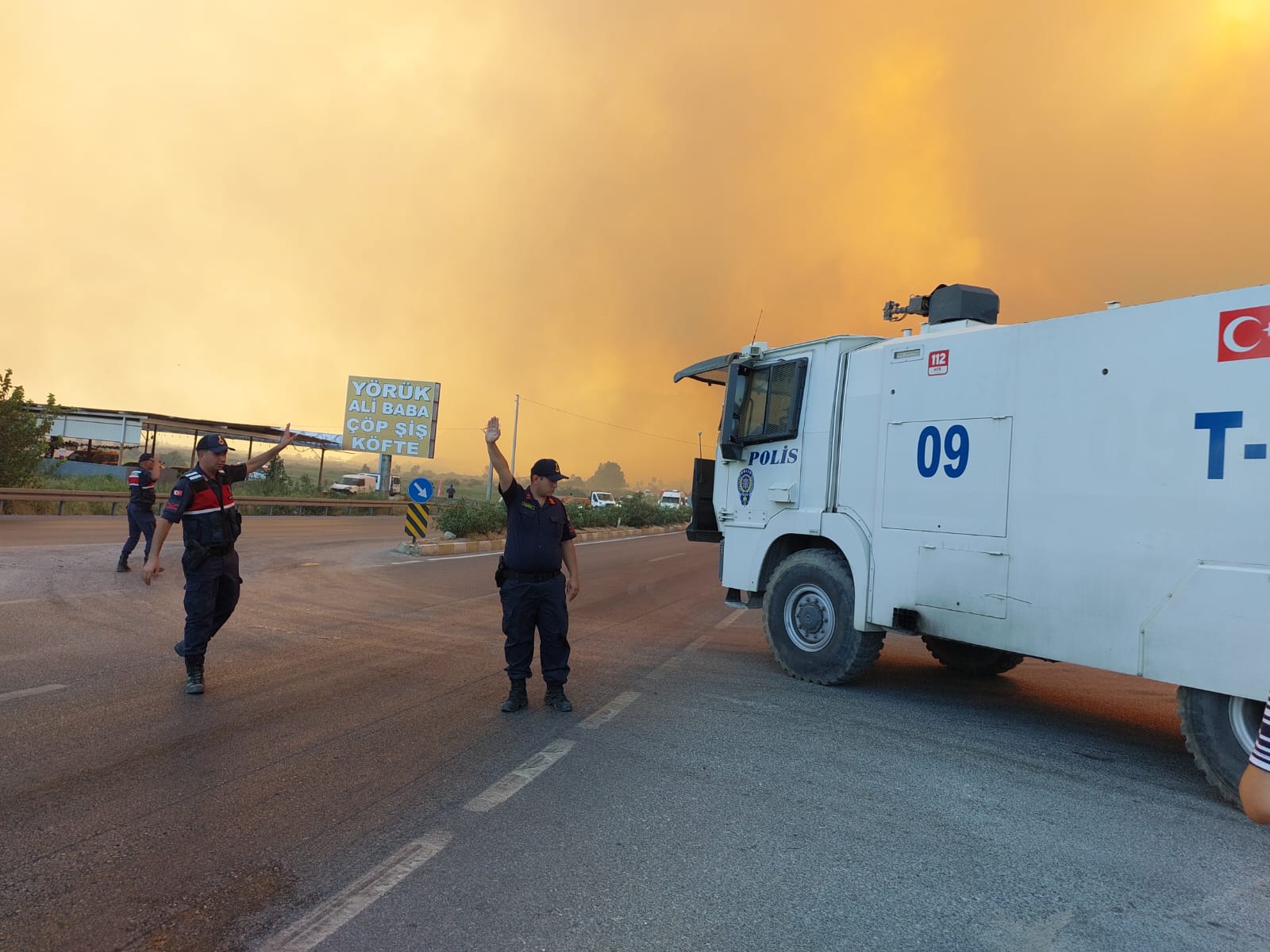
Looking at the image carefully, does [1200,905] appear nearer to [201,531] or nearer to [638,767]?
[638,767]

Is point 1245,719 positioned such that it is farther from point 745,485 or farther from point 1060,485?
point 745,485

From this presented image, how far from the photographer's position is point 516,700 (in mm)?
5684

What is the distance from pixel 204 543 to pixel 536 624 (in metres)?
2.65

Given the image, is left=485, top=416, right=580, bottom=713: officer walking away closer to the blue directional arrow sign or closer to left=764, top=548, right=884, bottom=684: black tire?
left=764, top=548, right=884, bottom=684: black tire

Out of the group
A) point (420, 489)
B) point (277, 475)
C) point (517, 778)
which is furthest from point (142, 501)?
point (277, 475)

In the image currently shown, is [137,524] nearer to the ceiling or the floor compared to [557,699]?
nearer to the ceiling

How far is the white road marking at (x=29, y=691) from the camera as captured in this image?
5396 mm

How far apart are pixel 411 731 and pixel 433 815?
4.60ft

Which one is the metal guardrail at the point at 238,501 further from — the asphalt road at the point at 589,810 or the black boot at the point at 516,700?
the black boot at the point at 516,700

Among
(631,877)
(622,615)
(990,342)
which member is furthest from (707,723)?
(622,615)

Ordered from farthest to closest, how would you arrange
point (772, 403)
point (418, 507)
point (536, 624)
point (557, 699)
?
point (418, 507), point (772, 403), point (536, 624), point (557, 699)

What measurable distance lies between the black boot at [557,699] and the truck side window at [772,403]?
3.04 meters

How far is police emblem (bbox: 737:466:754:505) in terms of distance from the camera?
7625 mm

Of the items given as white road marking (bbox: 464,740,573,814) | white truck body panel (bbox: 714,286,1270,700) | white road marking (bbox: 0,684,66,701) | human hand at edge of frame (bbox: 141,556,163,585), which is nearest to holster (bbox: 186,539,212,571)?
human hand at edge of frame (bbox: 141,556,163,585)
